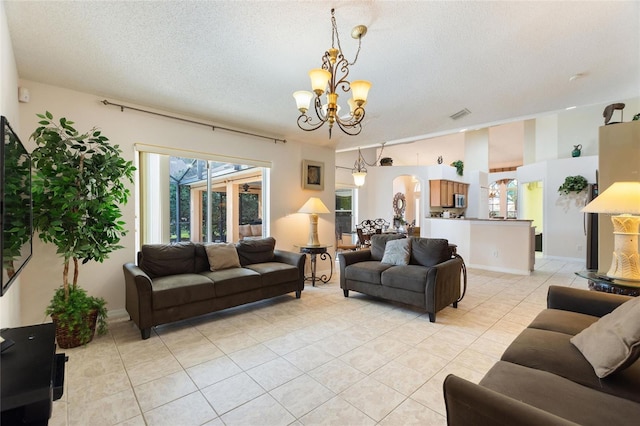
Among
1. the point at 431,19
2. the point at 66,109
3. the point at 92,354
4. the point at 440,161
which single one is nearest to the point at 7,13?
the point at 66,109

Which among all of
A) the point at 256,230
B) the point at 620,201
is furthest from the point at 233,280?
the point at 620,201

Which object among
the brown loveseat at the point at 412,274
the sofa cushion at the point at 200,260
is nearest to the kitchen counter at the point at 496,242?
the brown loveseat at the point at 412,274

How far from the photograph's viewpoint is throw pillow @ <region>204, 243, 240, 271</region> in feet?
11.6

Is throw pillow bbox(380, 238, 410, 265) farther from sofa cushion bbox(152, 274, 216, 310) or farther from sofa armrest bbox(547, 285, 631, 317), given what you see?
sofa cushion bbox(152, 274, 216, 310)

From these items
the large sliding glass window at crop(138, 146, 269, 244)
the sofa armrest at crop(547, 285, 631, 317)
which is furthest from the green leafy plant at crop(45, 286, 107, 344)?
the sofa armrest at crop(547, 285, 631, 317)

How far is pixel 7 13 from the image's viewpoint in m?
1.88

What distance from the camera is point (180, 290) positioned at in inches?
112

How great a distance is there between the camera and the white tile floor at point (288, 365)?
1.72 m

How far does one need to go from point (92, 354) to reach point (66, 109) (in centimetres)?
248

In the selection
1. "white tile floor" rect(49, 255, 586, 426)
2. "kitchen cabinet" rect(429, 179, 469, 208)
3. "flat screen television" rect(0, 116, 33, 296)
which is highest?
"kitchen cabinet" rect(429, 179, 469, 208)

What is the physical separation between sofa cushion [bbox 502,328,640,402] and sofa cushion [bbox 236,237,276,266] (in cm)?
318

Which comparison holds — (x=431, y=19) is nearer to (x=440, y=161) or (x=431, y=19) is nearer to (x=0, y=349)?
(x=0, y=349)

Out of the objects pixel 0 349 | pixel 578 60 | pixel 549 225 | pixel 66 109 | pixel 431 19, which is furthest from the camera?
pixel 549 225

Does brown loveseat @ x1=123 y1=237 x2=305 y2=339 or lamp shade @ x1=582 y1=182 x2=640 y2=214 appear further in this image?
brown loveseat @ x1=123 y1=237 x2=305 y2=339
